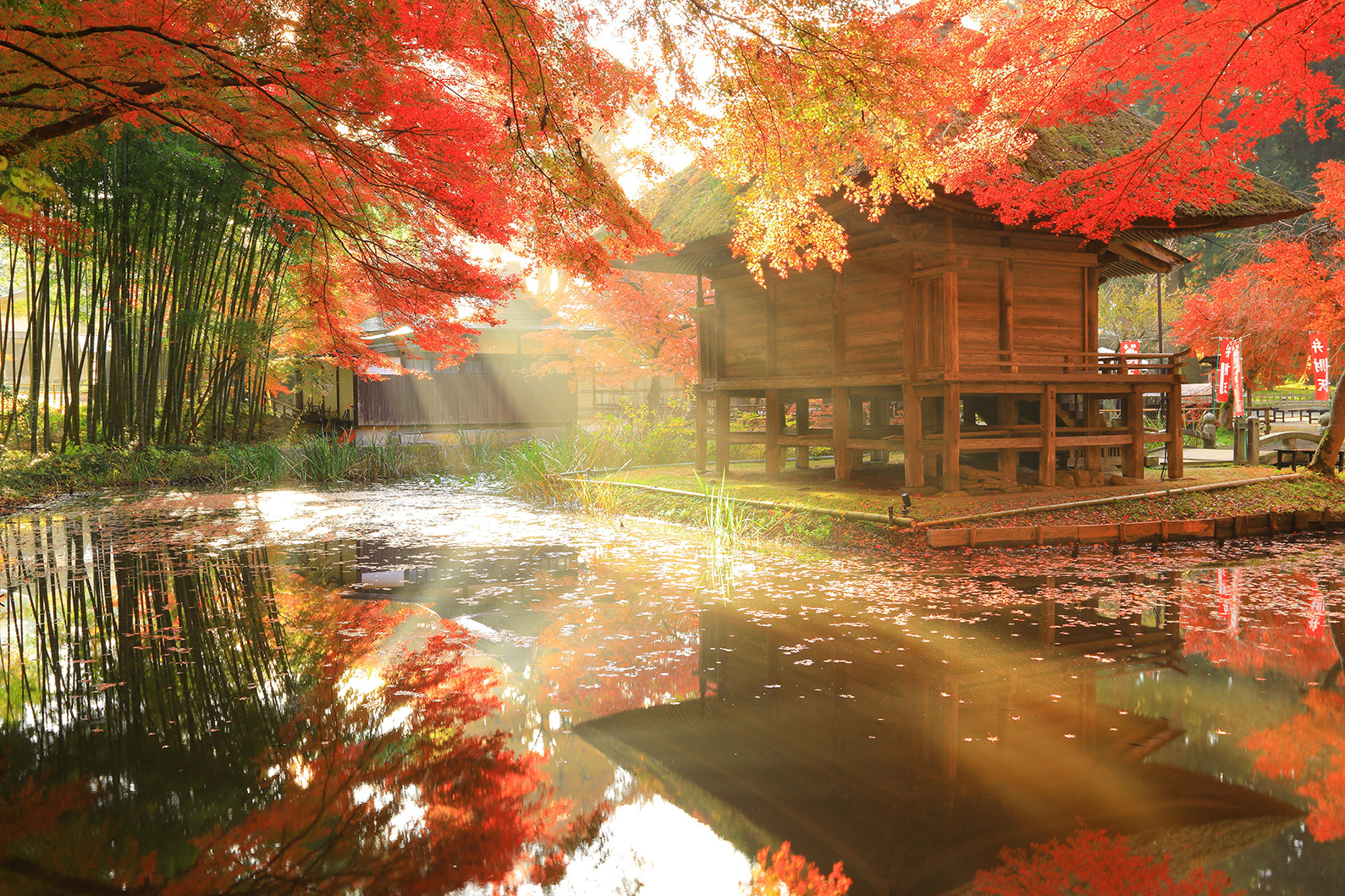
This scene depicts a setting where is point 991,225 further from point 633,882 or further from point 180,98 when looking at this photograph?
point 633,882

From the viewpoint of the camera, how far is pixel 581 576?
667 cm

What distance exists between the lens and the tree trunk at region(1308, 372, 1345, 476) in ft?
36.8

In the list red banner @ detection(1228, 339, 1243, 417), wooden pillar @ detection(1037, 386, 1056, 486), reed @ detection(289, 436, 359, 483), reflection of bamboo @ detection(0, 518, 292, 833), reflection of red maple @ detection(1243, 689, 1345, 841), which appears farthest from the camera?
reed @ detection(289, 436, 359, 483)

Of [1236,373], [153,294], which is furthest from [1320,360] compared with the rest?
[153,294]

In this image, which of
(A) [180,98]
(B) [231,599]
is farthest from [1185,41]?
(B) [231,599]

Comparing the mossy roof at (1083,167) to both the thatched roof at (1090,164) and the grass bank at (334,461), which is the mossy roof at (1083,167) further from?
the grass bank at (334,461)

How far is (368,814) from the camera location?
271 centimetres

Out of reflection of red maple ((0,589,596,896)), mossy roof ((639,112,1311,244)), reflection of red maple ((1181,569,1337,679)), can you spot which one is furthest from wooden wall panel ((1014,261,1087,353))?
reflection of red maple ((0,589,596,896))

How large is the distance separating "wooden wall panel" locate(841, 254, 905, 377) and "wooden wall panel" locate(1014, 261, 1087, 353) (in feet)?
5.47

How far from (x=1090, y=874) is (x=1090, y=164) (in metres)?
9.26

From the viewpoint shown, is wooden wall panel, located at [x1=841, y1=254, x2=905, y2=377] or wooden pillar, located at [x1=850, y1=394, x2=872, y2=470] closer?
wooden wall panel, located at [x1=841, y1=254, x2=905, y2=377]

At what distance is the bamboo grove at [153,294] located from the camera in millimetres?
11656

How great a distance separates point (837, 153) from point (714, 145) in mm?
1080

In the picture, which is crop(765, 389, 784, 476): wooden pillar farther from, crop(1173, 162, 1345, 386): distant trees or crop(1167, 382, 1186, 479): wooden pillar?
crop(1173, 162, 1345, 386): distant trees
